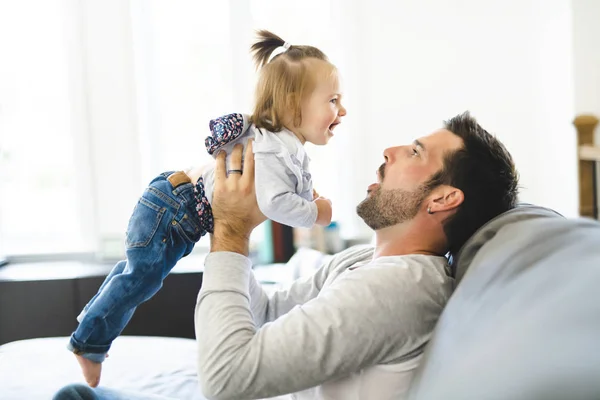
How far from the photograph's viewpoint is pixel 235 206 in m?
1.43

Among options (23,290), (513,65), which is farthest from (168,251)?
(513,65)

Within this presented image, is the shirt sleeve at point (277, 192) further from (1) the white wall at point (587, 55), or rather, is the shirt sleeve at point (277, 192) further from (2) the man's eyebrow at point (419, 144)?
(1) the white wall at point (587, 55)

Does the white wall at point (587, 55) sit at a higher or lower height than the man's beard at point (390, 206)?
higher

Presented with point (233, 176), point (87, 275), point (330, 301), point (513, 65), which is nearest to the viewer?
point (330, 301)

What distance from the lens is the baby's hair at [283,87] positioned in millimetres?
1457

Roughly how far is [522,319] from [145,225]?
2.91 feet

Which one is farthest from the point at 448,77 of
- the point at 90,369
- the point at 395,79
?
the point at 90,369

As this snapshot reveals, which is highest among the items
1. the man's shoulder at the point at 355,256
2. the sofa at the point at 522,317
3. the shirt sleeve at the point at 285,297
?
the sofa at the point at 522,317

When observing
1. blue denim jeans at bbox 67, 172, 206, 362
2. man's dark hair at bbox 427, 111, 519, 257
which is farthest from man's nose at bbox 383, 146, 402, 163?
blue denim jeans at bbox 67, 172, 206, 362

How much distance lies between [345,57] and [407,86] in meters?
0.35

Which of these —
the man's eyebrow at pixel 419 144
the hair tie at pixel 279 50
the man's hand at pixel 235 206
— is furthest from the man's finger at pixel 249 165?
the man's eyebrow at pixel 419 144

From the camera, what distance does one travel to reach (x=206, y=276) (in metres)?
1.32

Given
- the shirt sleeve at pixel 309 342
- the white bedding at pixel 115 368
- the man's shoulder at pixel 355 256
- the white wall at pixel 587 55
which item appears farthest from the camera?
the white wall at pixel 587 55

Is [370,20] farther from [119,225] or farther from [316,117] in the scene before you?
[316,117]
